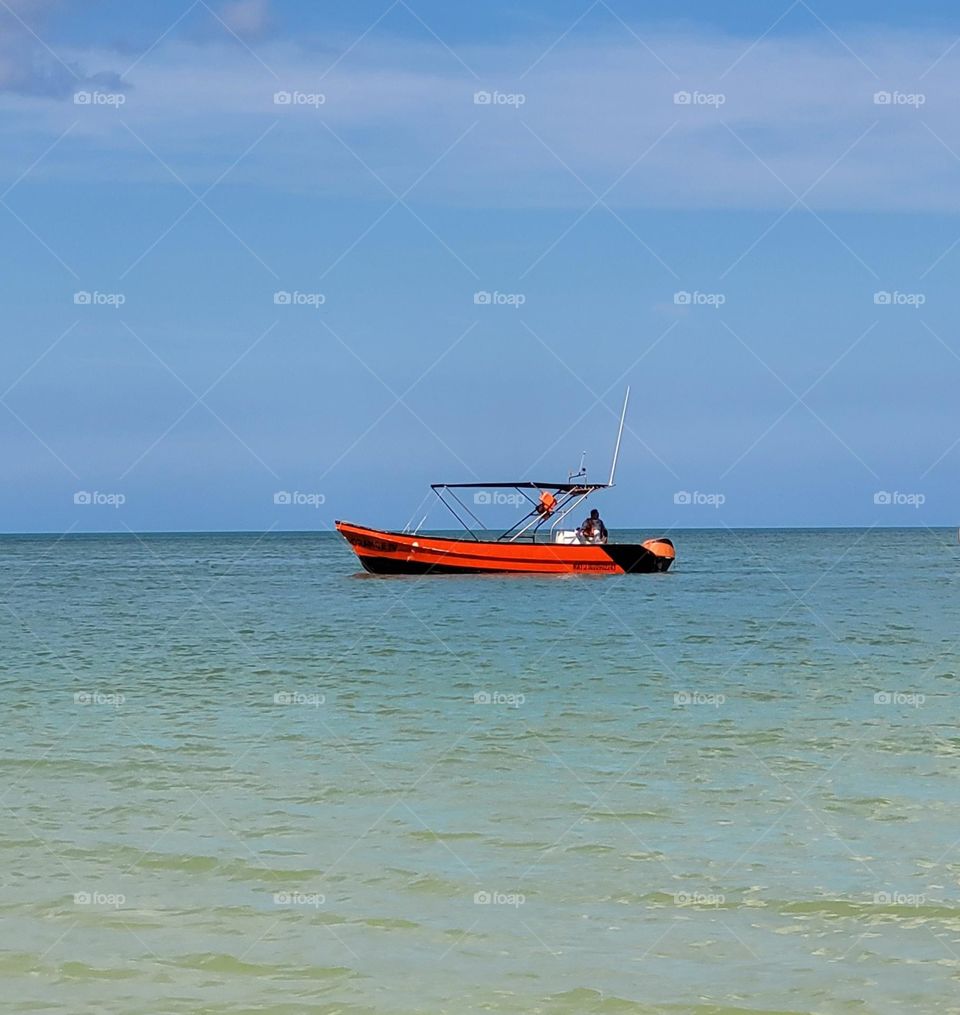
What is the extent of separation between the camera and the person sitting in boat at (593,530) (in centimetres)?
4447

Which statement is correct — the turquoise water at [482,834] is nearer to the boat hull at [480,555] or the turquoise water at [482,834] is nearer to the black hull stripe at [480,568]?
the boat hull at [480,555]

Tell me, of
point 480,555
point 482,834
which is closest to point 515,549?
point 480,555

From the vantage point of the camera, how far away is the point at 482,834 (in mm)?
9828

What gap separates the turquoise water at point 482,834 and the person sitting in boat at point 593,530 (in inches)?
862

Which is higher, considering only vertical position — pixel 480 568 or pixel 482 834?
pixel 480 568

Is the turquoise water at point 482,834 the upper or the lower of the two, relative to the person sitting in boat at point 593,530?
lower

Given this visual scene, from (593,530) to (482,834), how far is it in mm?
34863

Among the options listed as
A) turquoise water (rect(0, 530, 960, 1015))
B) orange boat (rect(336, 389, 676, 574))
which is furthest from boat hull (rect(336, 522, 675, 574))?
turquoise water (rect(0, 530, 960, 1015))

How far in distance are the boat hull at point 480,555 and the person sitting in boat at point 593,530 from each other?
33 centimetres

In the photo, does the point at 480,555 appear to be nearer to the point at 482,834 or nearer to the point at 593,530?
the point at 593,530

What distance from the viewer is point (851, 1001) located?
663 cm

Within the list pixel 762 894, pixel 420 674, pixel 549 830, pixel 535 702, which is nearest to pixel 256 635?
pixel 420 674

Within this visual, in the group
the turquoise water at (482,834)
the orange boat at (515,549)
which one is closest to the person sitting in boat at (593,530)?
the orange boat at (515,549)

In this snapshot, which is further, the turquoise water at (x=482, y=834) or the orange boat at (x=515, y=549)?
the orange boat at (x=515, y=549)
